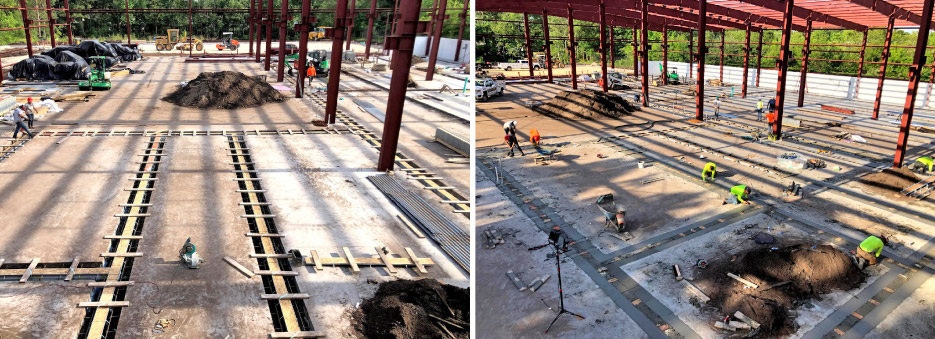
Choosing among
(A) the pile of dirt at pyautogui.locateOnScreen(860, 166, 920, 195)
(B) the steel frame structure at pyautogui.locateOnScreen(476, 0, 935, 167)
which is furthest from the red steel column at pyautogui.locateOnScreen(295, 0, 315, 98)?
(A) the pile of dirt at pyautogui.locateOnScreen(860, 166, 920, 195)

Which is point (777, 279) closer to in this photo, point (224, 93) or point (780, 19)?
point (224, 93)

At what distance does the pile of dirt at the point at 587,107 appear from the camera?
99.8ft

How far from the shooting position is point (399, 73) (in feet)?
54.9

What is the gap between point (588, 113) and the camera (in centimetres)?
3019

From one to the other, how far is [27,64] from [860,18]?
172ft

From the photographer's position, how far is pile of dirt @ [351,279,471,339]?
27.7 feet

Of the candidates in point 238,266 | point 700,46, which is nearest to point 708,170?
point 700,46

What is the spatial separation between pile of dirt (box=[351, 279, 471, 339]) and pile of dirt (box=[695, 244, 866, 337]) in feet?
15.9

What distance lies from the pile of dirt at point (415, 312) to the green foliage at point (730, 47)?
123 feet

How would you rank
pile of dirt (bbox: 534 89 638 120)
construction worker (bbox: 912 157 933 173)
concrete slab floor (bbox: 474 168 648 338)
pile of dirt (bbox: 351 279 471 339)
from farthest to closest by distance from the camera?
pile of dirt (bbox: 534 89 638 120)
construction worker (bbox: 912 157 933 173)
concrete slab floor (bbox: 474 168 648 338)
pile of dirt (bbox: 351 279 471 339)

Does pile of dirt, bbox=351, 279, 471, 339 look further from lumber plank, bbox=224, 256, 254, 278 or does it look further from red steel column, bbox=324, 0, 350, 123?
red steel column, bbox=324, 0, 350, 123

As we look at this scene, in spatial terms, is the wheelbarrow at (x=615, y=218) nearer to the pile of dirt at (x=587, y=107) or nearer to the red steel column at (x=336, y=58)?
the red steel column at (x=336, y=58)

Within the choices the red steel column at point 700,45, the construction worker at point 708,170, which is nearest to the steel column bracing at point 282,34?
the red steel column at point 700,45

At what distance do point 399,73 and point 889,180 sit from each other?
15794 mm
